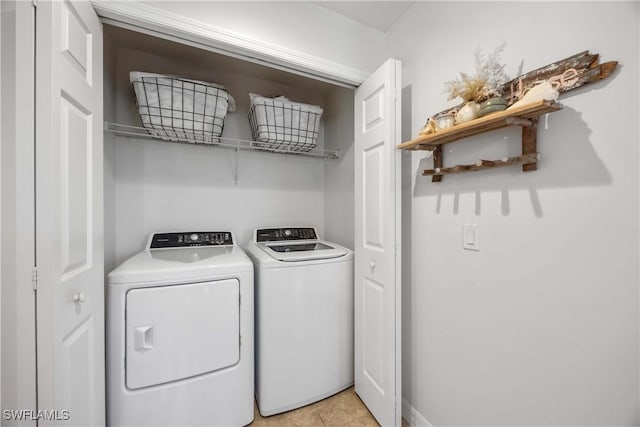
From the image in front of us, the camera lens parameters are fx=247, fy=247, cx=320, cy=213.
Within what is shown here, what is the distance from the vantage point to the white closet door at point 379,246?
1.39m

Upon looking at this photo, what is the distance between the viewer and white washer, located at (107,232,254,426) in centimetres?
123

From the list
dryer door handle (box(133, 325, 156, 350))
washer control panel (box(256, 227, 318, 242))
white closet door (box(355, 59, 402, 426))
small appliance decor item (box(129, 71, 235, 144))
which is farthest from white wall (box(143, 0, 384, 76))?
dryer door handle (box(133, 325, 156, 350))

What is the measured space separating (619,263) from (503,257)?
33 cm

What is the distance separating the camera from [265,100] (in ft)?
6.03

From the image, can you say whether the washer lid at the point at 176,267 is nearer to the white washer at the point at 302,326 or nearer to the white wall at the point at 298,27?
the white washer at the point at 302,326

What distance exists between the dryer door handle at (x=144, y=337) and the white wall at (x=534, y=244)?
1.45 m

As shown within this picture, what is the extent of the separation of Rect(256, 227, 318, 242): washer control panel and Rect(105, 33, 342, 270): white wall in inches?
5.3

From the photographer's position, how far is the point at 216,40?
1267 mm

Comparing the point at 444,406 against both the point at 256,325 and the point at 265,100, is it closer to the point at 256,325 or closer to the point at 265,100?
the point at 256,325

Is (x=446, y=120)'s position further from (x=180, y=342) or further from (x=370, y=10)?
(x=180, y=342)

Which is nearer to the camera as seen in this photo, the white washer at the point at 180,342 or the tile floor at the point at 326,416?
the white washer at the point at 180,342

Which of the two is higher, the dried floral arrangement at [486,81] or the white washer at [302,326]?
the dried floral arrangement at [486,81]

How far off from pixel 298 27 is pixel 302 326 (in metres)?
1.84

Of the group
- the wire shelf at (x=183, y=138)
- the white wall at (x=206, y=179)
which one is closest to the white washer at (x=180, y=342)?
the white wall at (x=206, y=179)
